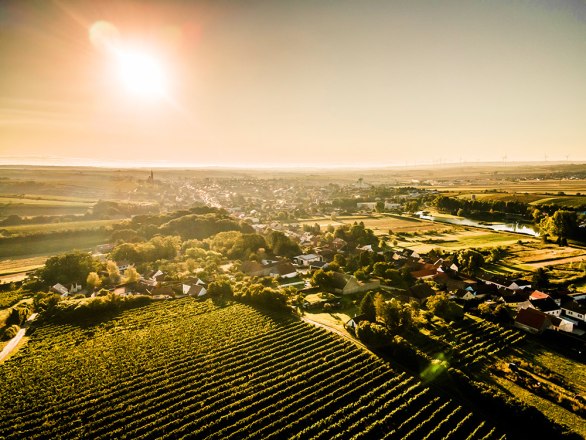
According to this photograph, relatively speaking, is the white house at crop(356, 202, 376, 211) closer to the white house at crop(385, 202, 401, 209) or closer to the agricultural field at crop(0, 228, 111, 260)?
the white house at crop(385, 202, 401, 209)

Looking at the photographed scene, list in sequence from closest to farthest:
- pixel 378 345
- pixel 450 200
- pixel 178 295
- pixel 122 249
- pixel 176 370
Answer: pixel 176 370 → pixel 378 345 → pixel 178 295 → pixel 122 249 → pixel 450 200

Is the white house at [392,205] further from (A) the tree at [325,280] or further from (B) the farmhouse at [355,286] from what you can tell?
(A) the tree at [325,280]

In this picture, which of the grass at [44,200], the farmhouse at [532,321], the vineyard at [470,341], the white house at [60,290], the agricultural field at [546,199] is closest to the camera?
the vineyard at [470,341]

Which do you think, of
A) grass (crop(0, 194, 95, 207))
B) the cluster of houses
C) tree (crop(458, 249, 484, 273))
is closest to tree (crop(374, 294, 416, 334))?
the cluster of houses

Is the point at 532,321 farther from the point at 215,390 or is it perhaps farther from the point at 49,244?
the point at 49,244

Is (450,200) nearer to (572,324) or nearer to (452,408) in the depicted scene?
(572,324)

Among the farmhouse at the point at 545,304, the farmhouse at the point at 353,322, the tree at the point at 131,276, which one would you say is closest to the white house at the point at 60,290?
the tree at the point at 131,276

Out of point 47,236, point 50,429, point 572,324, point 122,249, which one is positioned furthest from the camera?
point 47,236

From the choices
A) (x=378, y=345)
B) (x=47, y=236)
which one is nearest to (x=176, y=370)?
(x=378, y=345)
